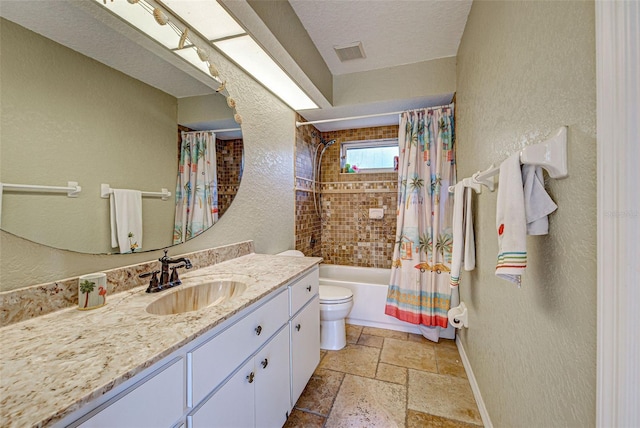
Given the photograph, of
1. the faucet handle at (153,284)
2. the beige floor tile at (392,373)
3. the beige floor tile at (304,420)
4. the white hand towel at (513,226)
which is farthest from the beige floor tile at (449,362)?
the faucet handle at (153,284)

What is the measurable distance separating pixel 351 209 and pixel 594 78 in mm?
2829

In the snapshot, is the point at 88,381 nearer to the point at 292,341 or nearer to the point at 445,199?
the point at 292,341

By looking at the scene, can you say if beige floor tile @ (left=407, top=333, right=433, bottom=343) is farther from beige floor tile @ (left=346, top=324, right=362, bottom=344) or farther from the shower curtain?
the shower curtain

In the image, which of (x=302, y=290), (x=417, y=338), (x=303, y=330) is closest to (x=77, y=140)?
(x=302, y=290)

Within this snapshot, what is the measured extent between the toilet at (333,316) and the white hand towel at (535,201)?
156 centimetres

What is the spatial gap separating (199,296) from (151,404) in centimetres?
60

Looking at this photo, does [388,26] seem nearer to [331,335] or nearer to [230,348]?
[230,348]

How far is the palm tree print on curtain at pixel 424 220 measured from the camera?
7.62 feet

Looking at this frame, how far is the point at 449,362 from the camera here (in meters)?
1.99

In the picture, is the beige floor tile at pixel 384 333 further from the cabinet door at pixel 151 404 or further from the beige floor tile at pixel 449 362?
the cabinet door at pixel 151 404

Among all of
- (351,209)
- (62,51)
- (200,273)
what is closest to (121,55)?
(62,51)

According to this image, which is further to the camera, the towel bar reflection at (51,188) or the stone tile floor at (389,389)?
the stone tile floor at (389,389)

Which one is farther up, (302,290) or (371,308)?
(302,290)

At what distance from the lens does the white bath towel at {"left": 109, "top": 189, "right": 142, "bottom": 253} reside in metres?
1.04
